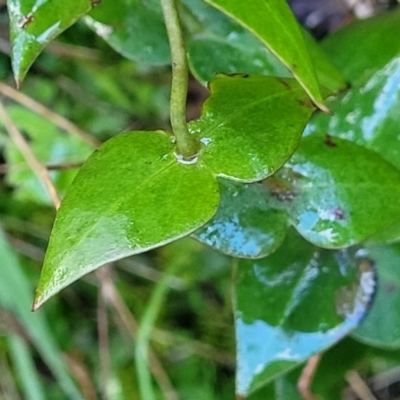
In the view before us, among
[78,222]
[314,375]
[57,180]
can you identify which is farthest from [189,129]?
[57,180]

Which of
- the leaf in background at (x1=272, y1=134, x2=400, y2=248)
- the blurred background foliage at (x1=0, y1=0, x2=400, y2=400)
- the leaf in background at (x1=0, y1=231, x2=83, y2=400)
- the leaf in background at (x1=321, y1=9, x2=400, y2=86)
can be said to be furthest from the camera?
the blurred background foliage at (x1=0, y1=0, x2=400, y2=400)

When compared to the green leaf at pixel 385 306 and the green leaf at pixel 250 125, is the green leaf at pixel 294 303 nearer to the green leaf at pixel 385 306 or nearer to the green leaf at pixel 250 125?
the green leaf at pixel 385 306

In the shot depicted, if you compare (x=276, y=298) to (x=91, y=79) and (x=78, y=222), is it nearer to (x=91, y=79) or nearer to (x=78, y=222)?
(x=78, y=222)

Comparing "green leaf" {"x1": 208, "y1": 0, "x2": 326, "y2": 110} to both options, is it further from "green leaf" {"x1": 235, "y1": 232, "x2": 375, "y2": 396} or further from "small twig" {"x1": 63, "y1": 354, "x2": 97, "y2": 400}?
"small twig" {"x1": 63, "y1": 354, "x2": 97, "y2": 400}

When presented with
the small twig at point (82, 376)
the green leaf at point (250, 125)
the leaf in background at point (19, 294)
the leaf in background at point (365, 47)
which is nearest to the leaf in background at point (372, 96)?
the leaf in background at point (365, 47)

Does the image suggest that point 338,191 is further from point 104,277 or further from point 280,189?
point 104,277

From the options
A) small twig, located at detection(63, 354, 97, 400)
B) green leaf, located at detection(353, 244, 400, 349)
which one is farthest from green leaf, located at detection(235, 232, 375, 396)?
small twig, located at detection(63, 354, 97, 400)
